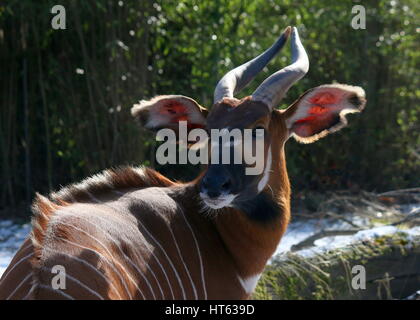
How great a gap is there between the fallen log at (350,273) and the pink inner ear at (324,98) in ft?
5.22

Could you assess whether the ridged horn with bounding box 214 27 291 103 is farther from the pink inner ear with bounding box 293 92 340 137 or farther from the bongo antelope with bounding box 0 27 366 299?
the pink inner ear with bounding box 293 92 340 137

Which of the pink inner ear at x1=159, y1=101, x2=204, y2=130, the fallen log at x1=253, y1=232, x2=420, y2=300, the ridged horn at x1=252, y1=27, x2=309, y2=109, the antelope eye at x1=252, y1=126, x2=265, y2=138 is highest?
the ridged horn at x1=252, y1=27, x2=309, y2=109

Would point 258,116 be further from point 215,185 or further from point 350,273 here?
point 350,273

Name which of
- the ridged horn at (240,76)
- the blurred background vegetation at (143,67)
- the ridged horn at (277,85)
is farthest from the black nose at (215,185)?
the blurred background vegetation at (143,67)

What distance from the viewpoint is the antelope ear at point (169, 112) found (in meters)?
4.43

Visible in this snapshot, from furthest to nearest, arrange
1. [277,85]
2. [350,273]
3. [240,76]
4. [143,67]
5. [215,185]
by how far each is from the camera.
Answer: [143,67] → [350,273] → [240,76] → [277,85] → [215,185]

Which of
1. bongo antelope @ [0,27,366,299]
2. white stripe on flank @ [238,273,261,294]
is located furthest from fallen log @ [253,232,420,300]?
bongo antelope @ [0,27,366,299]

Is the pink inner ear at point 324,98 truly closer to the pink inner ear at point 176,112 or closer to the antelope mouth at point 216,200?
the pink inner ear at point 176,112

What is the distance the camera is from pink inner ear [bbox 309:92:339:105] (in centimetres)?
441

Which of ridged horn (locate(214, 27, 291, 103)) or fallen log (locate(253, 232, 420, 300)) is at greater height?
ridged horn (locate(214, 27, 291, 103))

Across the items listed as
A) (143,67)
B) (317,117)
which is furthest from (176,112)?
(143,67)

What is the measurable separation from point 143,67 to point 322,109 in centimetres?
422

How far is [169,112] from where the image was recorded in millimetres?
4523

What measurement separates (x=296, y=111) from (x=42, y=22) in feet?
14.9
